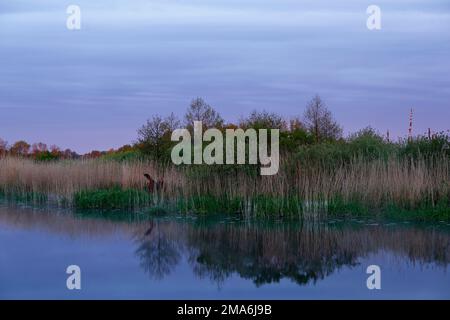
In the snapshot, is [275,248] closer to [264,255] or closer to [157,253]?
[264,255]

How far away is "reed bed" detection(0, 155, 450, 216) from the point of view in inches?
435

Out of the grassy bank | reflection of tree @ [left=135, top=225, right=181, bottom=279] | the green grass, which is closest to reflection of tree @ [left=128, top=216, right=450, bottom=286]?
reflection of tree @ [left=135, top=225, right=181, bottom=279]

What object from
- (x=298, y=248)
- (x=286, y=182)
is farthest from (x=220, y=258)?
(x=286, y=182)

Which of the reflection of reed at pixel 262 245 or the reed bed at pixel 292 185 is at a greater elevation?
the reed bed at pixel 292 185

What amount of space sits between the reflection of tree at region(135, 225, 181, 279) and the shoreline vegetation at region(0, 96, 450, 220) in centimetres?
217

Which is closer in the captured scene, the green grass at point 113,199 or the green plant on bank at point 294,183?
the green plant on bank at point 294,183

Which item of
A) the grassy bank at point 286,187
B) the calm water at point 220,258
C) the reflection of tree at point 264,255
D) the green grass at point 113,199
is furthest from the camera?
the green grass at point 113,199

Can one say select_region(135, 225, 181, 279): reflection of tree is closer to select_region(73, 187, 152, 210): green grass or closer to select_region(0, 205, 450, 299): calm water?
select_region(0, 205, 450, 299): calm water

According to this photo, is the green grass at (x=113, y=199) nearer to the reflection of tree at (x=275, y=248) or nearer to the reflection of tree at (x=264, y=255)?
the reflection of tree at (x=275, y=248)

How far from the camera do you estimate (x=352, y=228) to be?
10.0 metres

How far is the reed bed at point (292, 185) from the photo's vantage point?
11047 mm

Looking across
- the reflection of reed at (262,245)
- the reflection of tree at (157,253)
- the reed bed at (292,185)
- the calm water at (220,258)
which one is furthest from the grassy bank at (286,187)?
the reflection of tree at (157,253)

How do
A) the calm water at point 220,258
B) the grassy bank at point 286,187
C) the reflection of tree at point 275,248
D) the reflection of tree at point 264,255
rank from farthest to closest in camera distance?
the grassy bank at point 286,187
the reflection of tree at point 275,248
the reflection of tree at point 264,255
the calm water at point 220,258
